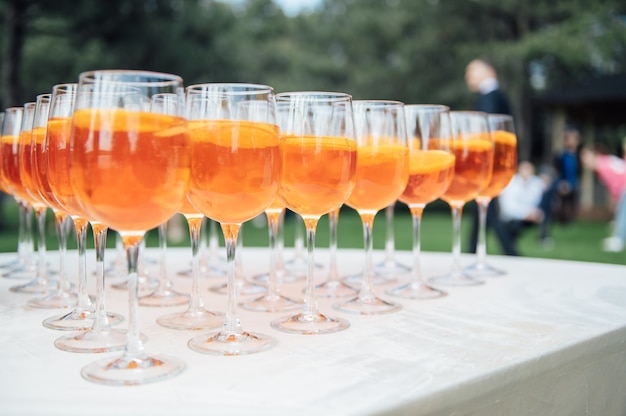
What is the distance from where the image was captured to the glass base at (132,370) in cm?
101

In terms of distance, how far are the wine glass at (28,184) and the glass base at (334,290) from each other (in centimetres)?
76

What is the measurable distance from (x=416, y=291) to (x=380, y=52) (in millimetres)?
21313

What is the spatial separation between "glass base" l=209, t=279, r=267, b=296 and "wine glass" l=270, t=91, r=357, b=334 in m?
0.45

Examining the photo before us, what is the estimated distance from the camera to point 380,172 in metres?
1.71

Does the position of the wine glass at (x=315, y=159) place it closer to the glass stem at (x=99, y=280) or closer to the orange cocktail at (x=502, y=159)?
the glass stem at (x=99, y=280)

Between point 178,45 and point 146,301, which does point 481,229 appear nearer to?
point 146,301

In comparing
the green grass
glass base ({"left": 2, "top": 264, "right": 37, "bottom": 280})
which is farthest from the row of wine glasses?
the green grass

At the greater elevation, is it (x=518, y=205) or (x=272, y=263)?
(x=272, y=263)

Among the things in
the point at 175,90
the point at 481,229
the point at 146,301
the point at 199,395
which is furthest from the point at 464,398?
the point at 481,229

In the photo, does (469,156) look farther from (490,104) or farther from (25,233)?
(490,104)

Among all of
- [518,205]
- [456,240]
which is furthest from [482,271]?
[518,205]

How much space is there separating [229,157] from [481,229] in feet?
4.18

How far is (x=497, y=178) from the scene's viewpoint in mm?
2309

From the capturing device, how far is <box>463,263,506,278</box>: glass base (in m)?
2.24
